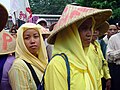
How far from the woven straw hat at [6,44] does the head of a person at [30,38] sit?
0.24 ft

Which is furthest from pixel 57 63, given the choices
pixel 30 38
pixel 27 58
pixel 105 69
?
pixel 105 69

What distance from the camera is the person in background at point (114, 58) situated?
5.41 metres

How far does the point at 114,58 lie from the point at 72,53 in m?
2.88

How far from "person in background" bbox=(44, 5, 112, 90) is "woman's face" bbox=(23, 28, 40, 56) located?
2.31 ft

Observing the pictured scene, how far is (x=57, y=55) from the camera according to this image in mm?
2598

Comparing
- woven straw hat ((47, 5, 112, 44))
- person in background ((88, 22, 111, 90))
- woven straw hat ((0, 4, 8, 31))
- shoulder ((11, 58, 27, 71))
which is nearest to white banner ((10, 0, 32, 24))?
person in background ((88, 22, 111, 90))

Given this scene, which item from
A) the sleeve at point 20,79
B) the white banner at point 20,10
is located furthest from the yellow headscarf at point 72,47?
the white banner at point 20,10

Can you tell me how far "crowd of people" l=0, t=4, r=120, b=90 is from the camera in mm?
2551

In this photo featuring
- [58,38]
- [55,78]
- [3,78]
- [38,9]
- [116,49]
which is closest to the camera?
[55,78]

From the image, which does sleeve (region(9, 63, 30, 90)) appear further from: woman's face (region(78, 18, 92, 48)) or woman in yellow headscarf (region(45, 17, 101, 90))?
woman's face (region(78, 18, 92, 48))

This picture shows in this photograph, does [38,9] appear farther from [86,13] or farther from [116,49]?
[86,13]

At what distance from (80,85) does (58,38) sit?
40 centimetres

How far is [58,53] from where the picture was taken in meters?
2.62

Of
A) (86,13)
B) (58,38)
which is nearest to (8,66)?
(58,38)
